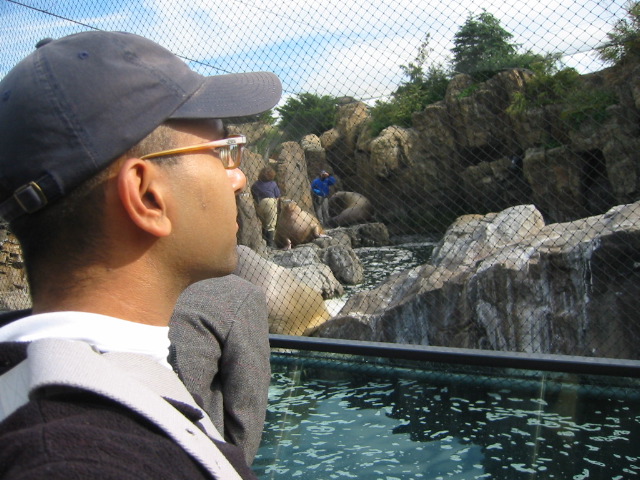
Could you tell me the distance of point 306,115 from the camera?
16.8 feet

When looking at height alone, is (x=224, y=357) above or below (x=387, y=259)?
above

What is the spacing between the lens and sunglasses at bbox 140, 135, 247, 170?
94cm

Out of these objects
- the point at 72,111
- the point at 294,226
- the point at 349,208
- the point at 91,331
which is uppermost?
the point at 72,111

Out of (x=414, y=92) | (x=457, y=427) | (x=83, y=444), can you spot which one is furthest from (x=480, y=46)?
(x=83, y=444)

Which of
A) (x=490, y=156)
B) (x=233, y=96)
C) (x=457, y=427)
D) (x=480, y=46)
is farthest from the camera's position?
(x=490, y=156)

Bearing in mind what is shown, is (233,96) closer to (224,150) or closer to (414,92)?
(224,150)

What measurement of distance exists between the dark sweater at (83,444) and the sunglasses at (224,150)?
347 millimetres

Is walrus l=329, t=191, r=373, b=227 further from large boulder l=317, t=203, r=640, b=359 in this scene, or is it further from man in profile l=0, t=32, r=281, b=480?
man in profile l=0, t=32, r=281, b=480

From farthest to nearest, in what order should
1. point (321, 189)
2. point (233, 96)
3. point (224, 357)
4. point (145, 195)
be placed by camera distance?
point (321, 189), point (224, 357), point (233, 96), point (145, 195)

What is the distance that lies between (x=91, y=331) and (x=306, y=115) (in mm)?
4408

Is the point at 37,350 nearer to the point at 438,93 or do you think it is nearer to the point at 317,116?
the point at 317,116

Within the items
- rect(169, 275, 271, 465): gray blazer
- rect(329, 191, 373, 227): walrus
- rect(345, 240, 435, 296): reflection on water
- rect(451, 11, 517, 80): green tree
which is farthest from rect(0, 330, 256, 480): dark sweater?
rect(329, 191, 373, 227): walrus

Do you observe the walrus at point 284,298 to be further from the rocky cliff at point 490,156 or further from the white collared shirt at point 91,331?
the white collared shirt at point 91,331

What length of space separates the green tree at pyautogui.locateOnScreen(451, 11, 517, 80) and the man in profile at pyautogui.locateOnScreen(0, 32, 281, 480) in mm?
2933
